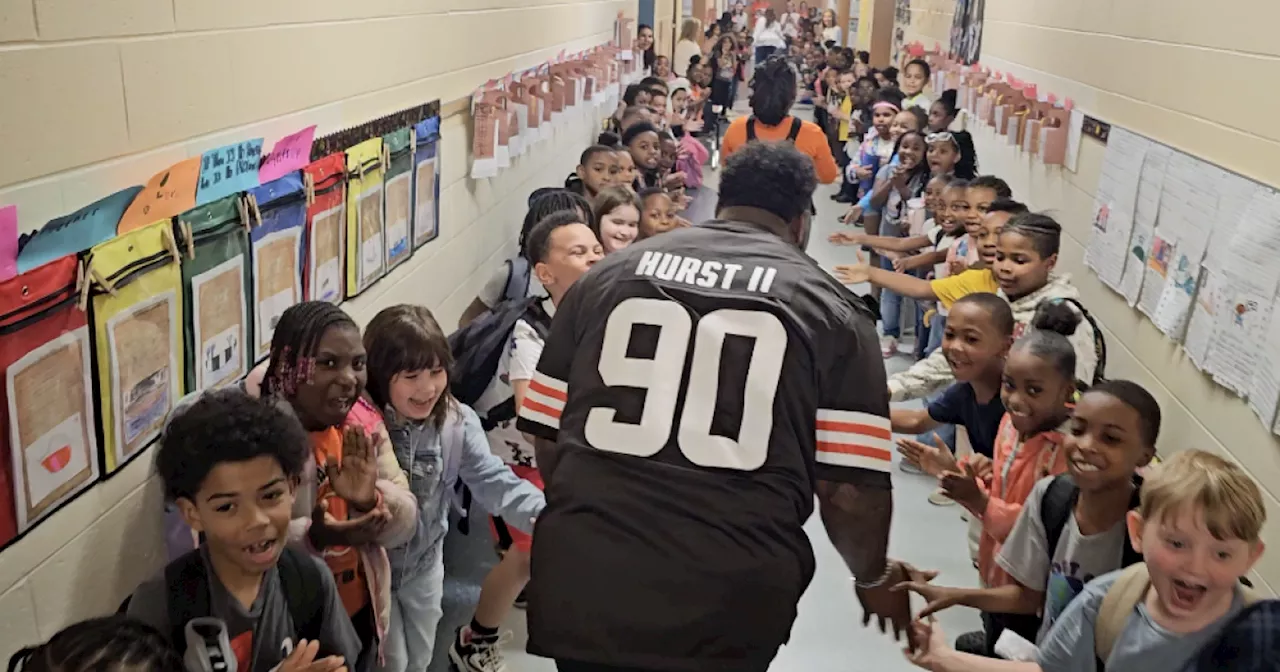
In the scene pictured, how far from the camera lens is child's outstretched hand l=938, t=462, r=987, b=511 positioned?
2.22m

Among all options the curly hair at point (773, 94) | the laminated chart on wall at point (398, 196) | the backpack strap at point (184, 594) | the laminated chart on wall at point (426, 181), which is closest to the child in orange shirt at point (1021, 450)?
the backpack strap at point (184, 594)

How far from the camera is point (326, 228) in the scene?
254 cm

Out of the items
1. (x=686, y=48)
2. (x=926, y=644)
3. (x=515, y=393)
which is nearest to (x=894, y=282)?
(x=515, y=393)

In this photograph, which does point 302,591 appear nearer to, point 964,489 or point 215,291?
point 215,291

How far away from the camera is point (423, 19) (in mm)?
3367

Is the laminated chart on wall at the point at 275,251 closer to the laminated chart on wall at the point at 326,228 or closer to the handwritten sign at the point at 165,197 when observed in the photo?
the laminated chart on wall at the point at 326,228

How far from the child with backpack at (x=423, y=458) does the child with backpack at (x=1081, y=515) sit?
1065 millimetres

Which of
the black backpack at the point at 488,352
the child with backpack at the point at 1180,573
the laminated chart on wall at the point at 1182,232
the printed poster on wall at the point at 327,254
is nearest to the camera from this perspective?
the child with backpack at the point at 1180,573

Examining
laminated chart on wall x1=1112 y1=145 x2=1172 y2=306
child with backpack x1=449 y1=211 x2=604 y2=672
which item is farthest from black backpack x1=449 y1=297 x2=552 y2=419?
laminated chart on wall x1=1112 y1=145 x2=1172 y2=306

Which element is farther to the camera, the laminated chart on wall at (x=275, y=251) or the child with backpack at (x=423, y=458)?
the child with backpack at (x=423, y=458)

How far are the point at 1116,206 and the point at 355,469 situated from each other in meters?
3.05

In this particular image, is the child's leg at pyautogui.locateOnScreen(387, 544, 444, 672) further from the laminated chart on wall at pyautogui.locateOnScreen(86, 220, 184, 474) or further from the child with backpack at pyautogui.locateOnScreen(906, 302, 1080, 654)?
the child with backpack at pyautogui.locateOnScreen(906, 302, 1080, 654)

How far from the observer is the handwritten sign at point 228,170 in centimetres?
193

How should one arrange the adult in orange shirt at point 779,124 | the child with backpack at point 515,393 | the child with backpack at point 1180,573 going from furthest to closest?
the adult in orange shirt at point 779,124
the child with backpack at point 515,393
the child with backpack at point 1180,573
